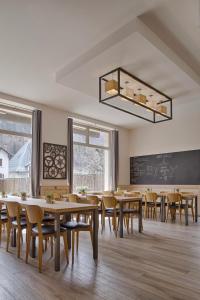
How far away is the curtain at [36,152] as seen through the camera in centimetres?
657

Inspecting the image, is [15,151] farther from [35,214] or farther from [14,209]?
[35,214]

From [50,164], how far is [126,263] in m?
4.45

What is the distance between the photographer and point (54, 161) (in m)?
7.24

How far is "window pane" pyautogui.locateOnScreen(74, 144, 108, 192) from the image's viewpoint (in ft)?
27.3

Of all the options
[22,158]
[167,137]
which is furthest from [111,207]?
[167,137]

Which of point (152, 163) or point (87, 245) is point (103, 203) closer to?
point (87, 245)

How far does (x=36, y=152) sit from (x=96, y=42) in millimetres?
3762

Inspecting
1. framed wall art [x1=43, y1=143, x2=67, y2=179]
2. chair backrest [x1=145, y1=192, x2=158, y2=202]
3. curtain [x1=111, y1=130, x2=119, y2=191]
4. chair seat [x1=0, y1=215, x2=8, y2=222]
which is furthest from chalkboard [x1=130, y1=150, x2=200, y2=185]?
chair seat [x1=0, y1=215, x2=8, y2=222]

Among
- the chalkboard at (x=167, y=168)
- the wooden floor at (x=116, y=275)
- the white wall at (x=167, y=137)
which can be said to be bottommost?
the wooden floor at (x=116, y=275)

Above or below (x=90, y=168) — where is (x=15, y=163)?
above

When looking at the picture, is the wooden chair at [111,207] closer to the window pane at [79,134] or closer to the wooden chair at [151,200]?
the wooden chair at [151,200]

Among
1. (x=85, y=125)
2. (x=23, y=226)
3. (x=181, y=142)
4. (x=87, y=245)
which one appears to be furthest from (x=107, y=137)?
(x=23, y=226)

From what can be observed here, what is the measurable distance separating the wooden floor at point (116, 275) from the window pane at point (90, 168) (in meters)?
4.21

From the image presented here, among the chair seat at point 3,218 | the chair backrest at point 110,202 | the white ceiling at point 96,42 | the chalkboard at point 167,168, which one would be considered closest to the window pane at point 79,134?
the chalkboard at point 167,168
